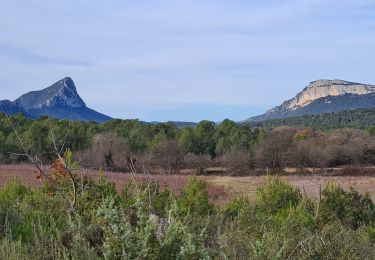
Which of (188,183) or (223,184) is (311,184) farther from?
(188,183)

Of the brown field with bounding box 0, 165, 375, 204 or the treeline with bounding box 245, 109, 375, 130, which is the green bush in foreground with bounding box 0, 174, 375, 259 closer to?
the brown field with bounding box 0, 165, 375, 204

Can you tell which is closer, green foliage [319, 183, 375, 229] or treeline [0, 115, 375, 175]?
green foliage [319, 183, 375, 229]

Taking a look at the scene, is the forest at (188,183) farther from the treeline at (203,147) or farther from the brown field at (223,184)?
the brown field at (223,184)

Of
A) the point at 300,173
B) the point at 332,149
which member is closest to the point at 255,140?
the point at 332,149

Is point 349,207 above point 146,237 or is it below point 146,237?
below

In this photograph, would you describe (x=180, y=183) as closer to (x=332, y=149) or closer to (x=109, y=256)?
(x=332, y=149)

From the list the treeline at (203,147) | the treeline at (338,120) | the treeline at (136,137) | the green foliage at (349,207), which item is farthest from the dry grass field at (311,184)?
the treeline at (338,120)

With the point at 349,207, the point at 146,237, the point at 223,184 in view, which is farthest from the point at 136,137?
the point at 146,237

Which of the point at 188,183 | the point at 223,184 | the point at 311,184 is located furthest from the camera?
the point at 223,184

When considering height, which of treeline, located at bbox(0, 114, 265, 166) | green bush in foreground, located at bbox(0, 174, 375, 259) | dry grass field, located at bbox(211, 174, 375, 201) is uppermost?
treeline, located at bbox(0, 114, 265, 166)

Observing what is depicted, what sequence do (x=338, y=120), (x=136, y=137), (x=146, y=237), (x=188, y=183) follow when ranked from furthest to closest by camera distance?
1. (x=338, y=120)
2. (x=136, y=137)
3. (x=188, y=183)
4. (x=146, y=237)

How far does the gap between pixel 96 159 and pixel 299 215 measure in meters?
42.5

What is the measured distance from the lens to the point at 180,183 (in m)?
36.5

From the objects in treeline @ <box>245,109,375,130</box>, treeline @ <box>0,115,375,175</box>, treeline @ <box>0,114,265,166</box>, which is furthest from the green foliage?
treeline @ <box>245,109,375,130</box>
